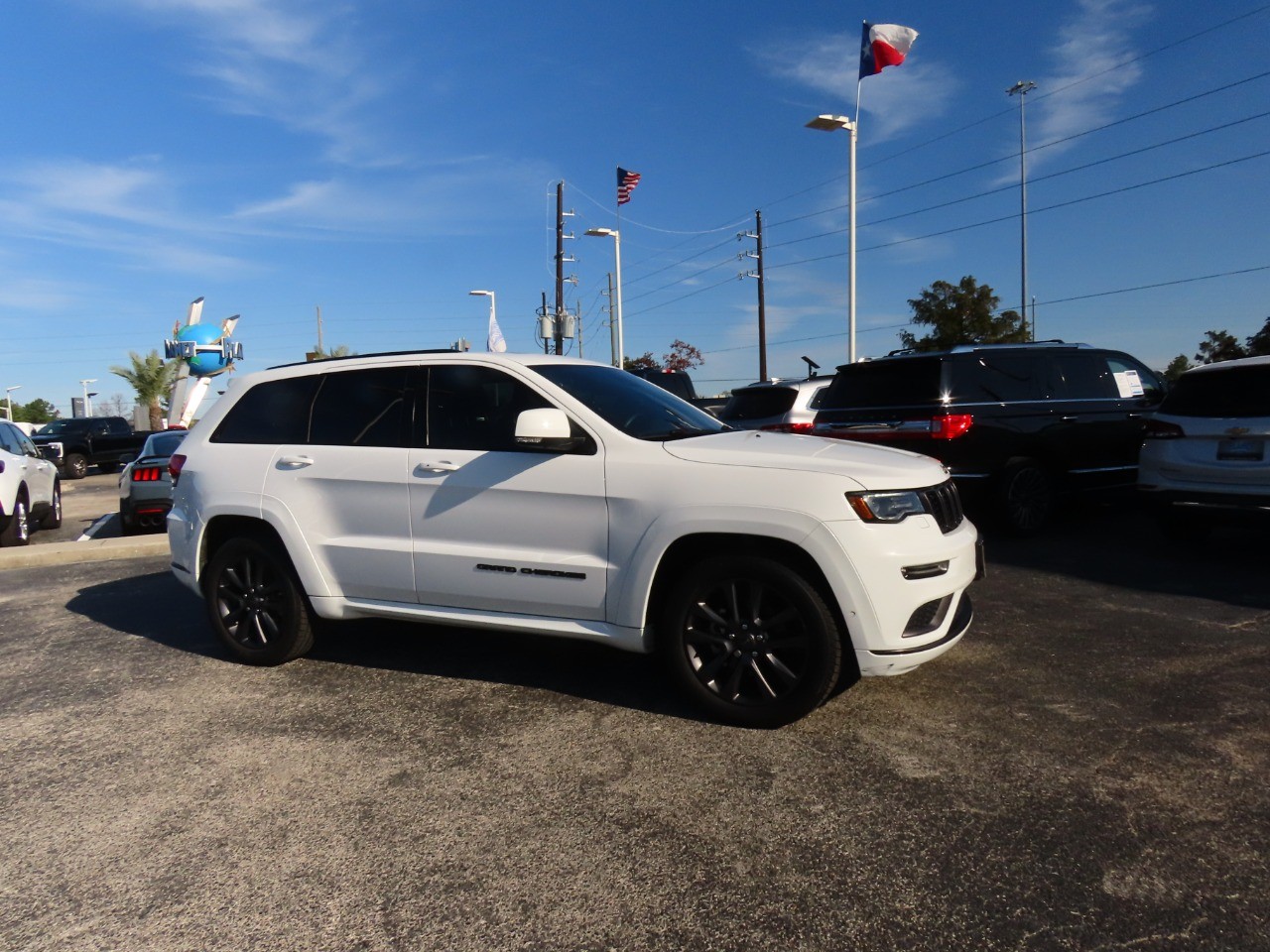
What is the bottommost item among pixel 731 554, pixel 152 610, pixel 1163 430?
pixel 152 610

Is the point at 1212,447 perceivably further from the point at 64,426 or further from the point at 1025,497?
the point at 64,426

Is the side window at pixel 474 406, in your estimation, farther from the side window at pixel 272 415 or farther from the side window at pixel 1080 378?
the side window at pixel 1080 378

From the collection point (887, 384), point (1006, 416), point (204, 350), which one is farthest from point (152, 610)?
point (204, 350)

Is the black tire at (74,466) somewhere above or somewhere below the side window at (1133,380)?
below

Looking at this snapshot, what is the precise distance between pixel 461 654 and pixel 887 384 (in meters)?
5.17

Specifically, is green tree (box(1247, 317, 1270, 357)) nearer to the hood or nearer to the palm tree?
the hood

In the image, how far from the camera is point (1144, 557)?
310 inches

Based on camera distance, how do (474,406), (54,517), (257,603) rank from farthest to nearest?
(54,517) < (257,603) < (474,406)

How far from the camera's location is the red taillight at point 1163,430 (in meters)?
7.61

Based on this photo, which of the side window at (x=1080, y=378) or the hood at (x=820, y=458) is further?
the side window at (x=1080, y=378)

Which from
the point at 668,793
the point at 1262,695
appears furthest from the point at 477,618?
the point at 1262,695

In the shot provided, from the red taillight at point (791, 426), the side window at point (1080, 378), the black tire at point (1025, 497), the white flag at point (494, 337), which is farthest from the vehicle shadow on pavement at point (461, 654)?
the white flag at point (494, 337)

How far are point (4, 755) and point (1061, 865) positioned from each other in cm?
432

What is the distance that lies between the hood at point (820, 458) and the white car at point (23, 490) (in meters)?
9.98
